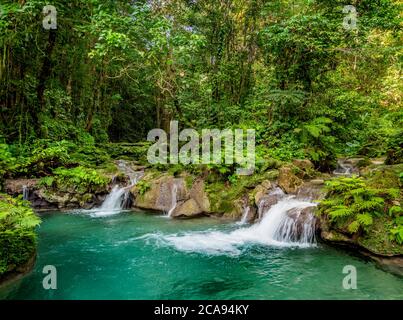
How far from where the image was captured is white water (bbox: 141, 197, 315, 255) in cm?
725

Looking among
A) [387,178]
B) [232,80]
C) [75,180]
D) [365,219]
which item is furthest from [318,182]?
[232,80]

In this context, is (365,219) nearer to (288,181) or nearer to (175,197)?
(288,181)

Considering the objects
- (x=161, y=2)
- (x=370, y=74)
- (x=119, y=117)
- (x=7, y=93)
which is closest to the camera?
(x=7, y=93)

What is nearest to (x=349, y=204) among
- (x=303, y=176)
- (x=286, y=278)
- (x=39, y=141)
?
(x=286, y=278)

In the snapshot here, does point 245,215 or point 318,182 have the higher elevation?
point 318,182

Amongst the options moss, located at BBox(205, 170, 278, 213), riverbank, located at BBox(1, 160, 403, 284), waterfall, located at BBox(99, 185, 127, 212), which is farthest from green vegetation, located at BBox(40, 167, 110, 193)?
moss, located at BBox(205, 170, 278, 213)

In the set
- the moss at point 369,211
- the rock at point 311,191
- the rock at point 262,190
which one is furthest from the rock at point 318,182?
the moss at point 369,211

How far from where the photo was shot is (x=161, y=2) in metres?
14.0

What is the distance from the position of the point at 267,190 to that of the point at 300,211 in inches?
70.3

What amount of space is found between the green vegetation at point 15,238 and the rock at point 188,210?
4979mm

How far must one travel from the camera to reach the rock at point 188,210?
10.0 m

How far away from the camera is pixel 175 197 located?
35.5ft

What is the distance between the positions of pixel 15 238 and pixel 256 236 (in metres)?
5.35

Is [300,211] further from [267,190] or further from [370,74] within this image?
[370,74]
